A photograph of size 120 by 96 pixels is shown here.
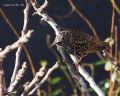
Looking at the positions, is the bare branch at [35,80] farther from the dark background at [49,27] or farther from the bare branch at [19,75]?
the dark background at [49,27]

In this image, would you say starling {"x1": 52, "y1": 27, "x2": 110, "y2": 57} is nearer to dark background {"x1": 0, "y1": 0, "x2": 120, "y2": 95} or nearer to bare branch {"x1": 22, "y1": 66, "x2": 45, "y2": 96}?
bare branch {"x1": 22, "y1": 66, "x2": 45, "y2": 96}

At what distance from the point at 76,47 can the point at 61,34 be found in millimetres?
60

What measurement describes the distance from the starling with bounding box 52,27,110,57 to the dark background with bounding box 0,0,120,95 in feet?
6.16

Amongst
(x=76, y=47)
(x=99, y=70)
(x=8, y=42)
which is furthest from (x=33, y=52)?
(x=76, y=47)

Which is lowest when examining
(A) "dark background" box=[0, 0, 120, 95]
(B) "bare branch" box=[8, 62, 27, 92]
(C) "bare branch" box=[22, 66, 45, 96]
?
(C) "bare branch" box=[22, 66, 45, 96]

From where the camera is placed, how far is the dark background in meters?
3.09

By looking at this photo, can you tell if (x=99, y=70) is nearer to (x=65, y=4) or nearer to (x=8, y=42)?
(x=65, y=4)

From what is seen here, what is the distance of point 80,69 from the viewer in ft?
3.64

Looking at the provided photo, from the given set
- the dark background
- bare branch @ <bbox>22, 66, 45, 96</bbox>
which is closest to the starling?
bare branch @ <bbox>22, 66, 45, 96</bbox>

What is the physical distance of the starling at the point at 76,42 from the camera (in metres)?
1.08

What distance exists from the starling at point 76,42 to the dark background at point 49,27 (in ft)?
6.16

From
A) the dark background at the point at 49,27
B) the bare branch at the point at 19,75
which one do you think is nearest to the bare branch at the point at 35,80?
the bare branch at the point at 19,75

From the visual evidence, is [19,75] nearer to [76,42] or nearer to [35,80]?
[35,80]

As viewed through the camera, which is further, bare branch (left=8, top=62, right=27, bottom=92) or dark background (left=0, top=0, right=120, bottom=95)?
dark background (left=0, top=0, right=120, bottom=95)
